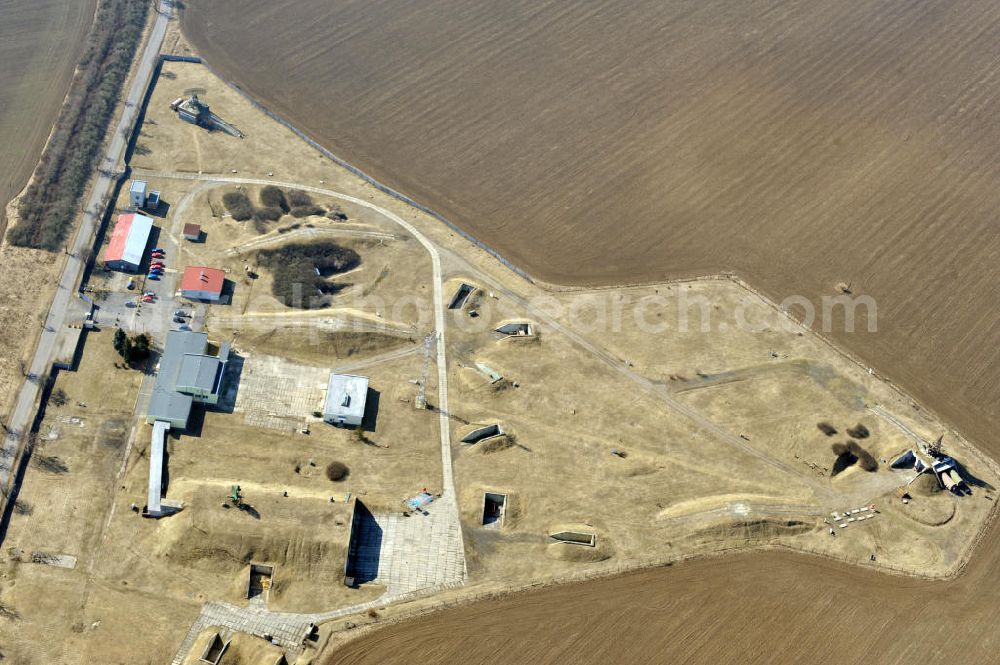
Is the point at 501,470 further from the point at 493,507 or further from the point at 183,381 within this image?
the point at 183,381

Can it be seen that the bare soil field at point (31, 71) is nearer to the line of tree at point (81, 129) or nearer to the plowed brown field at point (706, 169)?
the line of tree at point (81, 129)

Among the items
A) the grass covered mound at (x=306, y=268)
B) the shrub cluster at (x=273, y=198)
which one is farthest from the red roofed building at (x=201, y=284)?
the shrub cluster at (x=273, y=198)

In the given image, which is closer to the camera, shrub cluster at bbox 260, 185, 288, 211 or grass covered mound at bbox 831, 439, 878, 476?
grass covered mound at bbox 831, 439, 878, 476

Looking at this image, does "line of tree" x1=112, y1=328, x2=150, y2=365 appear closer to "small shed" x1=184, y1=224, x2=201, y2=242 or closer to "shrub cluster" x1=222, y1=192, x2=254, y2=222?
"small shed" x1=184, y1=224, x2=201, y2=242

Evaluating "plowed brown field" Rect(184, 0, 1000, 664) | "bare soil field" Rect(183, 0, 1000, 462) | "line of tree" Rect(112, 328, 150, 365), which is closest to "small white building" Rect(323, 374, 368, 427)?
"line of tree" Rect(112, 328, 150, 365)

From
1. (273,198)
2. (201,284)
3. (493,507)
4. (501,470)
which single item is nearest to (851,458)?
(501,470)

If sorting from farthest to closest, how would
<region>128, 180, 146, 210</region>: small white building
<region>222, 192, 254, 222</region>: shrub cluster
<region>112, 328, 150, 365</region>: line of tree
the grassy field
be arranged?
<region>222, 192, 254, 222</region>: shrub cluster, <region>128, 180, 146, 210</region>: small white building, <region>112, 328, 150, 365</region>: line of tree, the grassy field

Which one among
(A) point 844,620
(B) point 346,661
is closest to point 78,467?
(B) point 346,661
